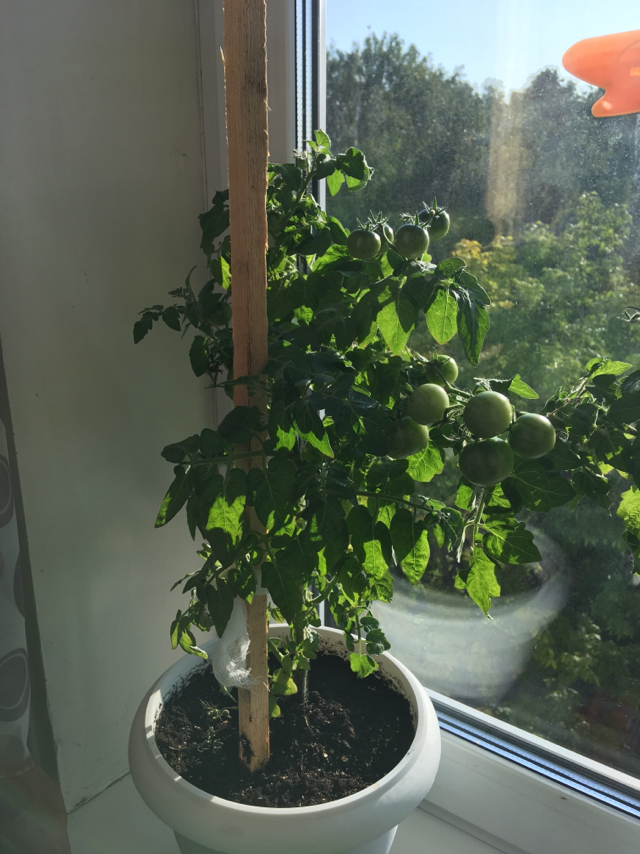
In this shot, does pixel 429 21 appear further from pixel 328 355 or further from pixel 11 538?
pixel 11 538

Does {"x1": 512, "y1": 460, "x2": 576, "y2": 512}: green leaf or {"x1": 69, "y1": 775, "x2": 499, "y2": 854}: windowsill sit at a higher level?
{"x1": 512, "y1": 460, "x2": 576, "y2": 512}: green leaf

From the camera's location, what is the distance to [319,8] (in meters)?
1.02

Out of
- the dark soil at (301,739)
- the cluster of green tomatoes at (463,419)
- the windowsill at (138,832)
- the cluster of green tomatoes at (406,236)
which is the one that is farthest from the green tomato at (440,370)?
the windowsill at (138,832)

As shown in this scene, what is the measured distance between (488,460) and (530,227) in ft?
1.76

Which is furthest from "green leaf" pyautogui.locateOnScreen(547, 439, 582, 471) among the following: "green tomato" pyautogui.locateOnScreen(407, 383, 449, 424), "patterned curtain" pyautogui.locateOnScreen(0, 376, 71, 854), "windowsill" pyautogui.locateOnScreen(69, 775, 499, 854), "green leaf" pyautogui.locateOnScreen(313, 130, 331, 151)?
"windowsill" pyautogui.locateOnScreen(69, 775, 499, 854)

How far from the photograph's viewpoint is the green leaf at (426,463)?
70cm

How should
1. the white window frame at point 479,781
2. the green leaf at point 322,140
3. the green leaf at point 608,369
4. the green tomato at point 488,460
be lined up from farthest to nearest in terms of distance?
1. the white window frame at point 479,781
2. the green leaf at point 322,140
3. the green leaf at point 608,369
4. the green tomato at point 488,460

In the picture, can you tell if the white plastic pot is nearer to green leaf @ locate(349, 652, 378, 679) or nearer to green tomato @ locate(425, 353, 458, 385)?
green leaf @ locate(349, 652, 378, 679)

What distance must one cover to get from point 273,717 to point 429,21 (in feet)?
3.46

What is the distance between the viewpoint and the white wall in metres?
0.85

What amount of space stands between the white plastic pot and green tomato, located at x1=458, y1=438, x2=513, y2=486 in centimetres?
42

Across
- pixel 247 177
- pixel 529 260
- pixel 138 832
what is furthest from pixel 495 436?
pixel 138 832

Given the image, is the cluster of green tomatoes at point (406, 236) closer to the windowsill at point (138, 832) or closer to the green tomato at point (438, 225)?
the green tomato at point (438, 225)

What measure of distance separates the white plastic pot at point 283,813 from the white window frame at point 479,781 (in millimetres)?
336
